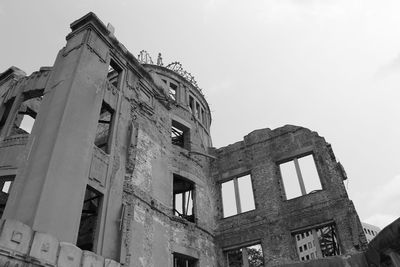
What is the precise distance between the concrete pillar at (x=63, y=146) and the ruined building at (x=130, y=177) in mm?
33

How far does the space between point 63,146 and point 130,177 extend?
2.74 metres

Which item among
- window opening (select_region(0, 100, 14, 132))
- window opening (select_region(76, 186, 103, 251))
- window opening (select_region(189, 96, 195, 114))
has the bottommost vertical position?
window opening (select_region(76, 186, 103, 251))

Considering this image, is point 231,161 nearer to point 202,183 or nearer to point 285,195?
point 202,183

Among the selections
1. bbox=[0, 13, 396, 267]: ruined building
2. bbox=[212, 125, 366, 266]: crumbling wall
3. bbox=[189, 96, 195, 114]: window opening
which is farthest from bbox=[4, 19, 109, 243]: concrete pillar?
bbox=[212, 125, 366, 266]: crumbling wall

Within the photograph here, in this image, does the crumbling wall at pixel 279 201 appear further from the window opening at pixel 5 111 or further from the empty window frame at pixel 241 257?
the window opening at pixel 5 111

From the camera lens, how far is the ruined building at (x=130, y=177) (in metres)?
7.35

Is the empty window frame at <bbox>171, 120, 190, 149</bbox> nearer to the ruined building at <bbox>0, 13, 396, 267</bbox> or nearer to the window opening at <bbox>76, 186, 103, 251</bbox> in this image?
the ruined building at <bbox>0, 13, 396, 267</bbox>

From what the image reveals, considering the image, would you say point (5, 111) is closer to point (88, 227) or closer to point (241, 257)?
point (88, 227)

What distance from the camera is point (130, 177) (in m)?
10.3

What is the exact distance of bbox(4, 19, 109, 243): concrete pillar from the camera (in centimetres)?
709

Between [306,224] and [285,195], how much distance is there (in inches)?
60.5

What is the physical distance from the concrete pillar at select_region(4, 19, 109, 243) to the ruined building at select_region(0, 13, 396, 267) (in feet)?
0.11

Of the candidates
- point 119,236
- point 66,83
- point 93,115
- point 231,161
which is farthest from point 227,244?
point 66,83

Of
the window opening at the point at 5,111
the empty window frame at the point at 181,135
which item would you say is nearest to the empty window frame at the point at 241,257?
the empty window frame at the point at 181,135
